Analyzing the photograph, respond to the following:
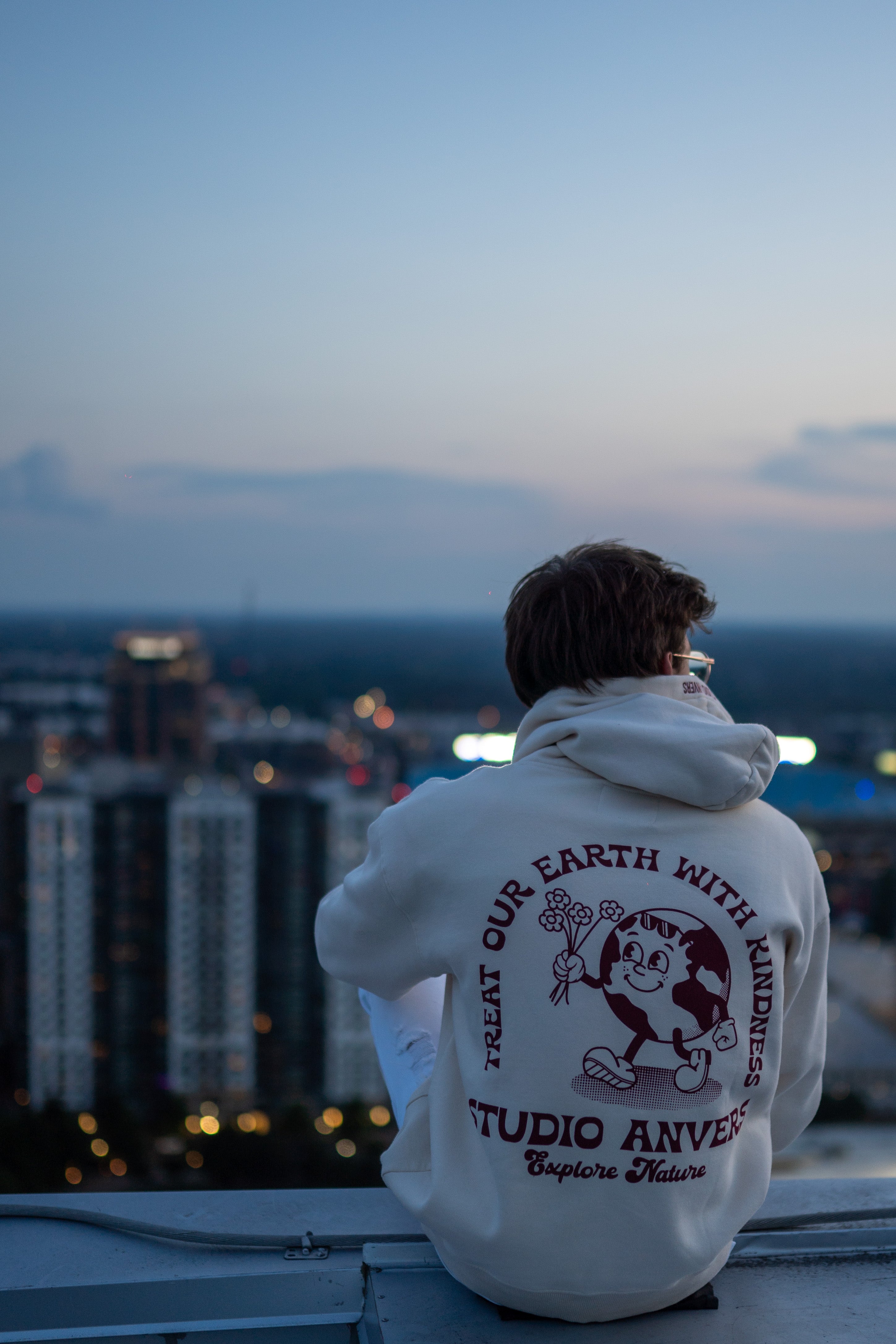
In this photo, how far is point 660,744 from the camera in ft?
2.12

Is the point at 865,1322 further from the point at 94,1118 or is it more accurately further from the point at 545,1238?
the point at 94,1118

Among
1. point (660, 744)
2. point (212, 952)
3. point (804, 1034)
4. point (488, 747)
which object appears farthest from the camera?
Answer: point (212, 952)

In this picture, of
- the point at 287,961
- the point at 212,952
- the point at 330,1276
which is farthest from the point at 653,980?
the point at 212,952

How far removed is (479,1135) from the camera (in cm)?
69

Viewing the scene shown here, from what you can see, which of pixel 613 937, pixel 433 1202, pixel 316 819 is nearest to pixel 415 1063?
pixel 433 1202

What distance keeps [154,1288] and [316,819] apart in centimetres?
1036

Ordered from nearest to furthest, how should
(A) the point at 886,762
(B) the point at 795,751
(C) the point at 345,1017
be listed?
1. (B) the point at 795,751
2. (C) the point at 345,1017
3. (A) the point at 886,762

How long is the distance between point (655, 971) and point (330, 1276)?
1.58 feet

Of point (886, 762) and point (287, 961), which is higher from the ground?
point (886, 762)

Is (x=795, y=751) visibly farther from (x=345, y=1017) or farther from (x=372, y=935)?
(x=345, y=1017)

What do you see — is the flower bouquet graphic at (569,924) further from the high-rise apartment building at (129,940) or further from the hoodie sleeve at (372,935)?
the high-rise apartment building at (129,940)

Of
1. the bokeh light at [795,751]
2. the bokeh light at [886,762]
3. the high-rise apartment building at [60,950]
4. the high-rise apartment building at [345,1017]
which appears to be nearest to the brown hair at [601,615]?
the bokeh light at [795,751]

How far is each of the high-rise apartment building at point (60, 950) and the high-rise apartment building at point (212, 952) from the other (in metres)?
0.87

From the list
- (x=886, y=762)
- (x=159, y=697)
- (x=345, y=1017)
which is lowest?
(x=345, y=1017)
